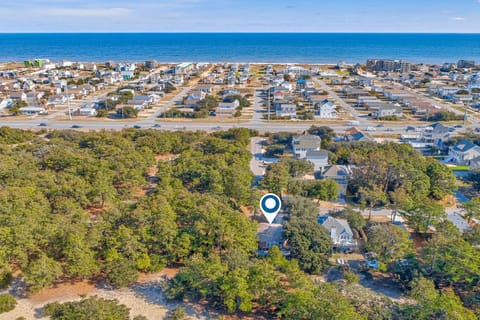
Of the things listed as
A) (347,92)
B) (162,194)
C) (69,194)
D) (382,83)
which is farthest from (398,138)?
(382,83)

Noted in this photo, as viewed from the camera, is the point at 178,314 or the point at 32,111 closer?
the point at 178,314

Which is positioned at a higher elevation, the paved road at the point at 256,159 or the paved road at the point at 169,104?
the paved road at the point at 169,104

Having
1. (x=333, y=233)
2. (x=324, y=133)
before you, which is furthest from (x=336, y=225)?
(x=324, y=133)

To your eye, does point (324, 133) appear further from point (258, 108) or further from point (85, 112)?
point (85, 112)

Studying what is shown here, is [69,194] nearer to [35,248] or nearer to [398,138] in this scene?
[35,248]

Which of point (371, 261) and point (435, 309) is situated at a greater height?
point (435, 309)

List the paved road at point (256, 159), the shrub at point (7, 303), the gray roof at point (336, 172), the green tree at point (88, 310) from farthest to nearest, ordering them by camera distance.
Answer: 1. the paved road at point (256, 159)
2. the gray roof at point (336, 172)
3. the shrub at point (7, 303)
4. the green tree at point (88, 310)

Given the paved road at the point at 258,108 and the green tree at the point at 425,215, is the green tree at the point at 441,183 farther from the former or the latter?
the paved road at the point at 258,108

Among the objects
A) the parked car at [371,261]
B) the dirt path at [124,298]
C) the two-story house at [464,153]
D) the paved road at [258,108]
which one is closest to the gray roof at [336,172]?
the parked car at [371,261]

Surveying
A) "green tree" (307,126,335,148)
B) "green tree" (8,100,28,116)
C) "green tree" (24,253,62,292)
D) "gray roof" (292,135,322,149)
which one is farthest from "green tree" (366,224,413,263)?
"green tree" (8,100,28,116)

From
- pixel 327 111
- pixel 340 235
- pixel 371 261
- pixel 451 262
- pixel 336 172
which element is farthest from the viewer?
pixel 327 111

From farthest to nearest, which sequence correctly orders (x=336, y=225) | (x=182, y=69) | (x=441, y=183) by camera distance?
(x=182, y=69)
(x=441, y=183)
(x=336, y=225)
